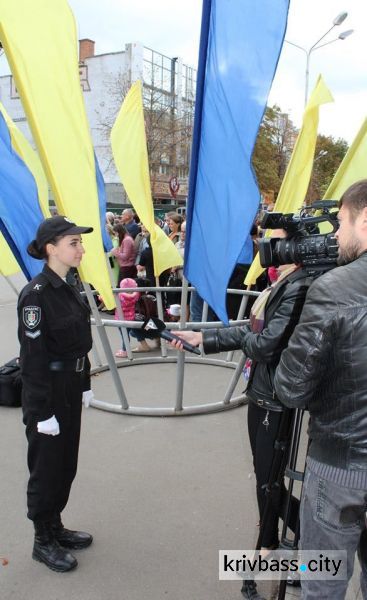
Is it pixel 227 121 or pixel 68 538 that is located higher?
pixel 227 121

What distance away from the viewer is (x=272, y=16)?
2881 mm

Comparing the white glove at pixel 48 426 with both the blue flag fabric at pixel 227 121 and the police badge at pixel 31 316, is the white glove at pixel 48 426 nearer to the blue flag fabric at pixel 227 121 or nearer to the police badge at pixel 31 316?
the police badge at pixel 31 316

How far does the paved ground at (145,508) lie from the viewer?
2699mm

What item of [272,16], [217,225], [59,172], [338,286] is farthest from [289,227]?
[59,172]

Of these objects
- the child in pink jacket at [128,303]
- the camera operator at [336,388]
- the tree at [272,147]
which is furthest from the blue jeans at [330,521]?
the tree at [272,147]

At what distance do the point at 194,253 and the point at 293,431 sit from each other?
5.57 feet

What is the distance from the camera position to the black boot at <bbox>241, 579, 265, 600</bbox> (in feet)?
8.46

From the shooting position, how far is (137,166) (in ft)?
18.3

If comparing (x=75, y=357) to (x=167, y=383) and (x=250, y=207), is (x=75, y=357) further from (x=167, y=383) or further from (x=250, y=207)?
(x=167, y=383)

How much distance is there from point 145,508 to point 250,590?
1007 millimetres

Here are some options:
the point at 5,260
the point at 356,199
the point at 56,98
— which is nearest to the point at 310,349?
the point at 356,199

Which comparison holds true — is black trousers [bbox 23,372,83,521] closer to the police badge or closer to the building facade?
the police badge

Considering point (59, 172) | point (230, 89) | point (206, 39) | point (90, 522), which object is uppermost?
point (206, 39)

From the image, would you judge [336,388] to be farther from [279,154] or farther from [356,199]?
[279,154]
